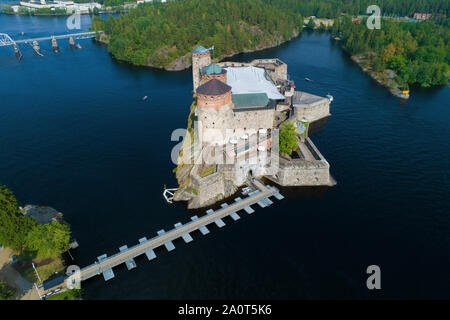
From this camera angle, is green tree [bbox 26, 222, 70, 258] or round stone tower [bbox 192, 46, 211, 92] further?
round stone tower [bbox 192, 46, 211, 92]

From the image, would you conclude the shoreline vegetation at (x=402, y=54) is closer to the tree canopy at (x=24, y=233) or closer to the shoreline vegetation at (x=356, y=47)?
the shoreline vegetation at (x=356, y=47)

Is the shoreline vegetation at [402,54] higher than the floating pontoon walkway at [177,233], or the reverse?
the shoreline vegetation at [402,54]

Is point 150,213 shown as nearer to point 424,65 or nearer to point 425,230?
point 425,230

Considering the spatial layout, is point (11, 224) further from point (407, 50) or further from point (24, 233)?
point (407, 50)

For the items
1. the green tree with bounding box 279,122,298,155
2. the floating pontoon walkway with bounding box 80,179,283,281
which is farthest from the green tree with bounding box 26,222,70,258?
the green tree with bounding box 279,122,298,155

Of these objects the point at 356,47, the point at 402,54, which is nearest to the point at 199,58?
the point at 402,54

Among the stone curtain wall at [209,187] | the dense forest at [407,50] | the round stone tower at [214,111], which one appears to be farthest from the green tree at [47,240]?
the dense forest at [407,50]

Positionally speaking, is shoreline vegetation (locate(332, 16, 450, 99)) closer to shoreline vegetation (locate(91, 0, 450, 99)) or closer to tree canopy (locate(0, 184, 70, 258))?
shoreline vegetation (locate(91, 0, 450, 99))
